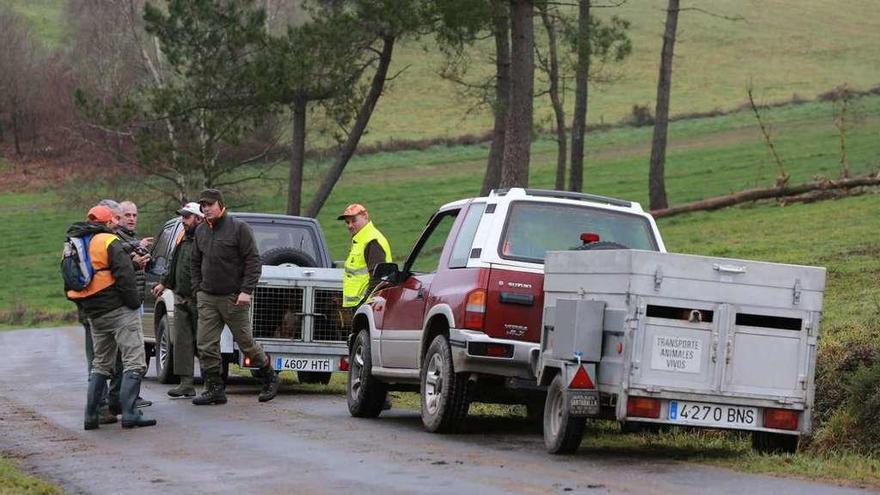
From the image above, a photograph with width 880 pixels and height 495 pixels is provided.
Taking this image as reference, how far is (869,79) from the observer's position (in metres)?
78.8

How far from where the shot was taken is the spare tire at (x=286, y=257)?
18.1 m

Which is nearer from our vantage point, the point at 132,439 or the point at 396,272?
the point at 132,439

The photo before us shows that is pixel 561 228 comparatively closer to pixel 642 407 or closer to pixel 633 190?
pixel 642 407

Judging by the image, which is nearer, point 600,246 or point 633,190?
point 600,246

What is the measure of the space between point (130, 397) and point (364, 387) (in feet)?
6.94

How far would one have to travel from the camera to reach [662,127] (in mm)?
46406

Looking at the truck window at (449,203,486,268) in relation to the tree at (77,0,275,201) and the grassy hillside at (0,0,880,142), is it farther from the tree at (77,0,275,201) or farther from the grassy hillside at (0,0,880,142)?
the grassy hillside at (0,0,880,142)

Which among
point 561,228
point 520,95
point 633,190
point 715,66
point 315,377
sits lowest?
point 315,377

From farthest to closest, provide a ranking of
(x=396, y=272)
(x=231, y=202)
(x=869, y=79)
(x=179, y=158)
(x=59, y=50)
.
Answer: (x=59, y=50)
(x=869, y=79)
(x=231, y=202)
(x=179, y=158)
(x=396, y=272)

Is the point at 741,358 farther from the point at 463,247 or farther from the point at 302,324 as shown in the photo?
the point at 302,324

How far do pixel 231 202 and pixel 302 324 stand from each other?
118ft

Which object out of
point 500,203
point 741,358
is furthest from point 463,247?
point 741,358

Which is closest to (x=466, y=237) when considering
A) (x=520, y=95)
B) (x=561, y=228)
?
(x=561, y=228)

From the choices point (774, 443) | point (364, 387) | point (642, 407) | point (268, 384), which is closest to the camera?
point (642, 407)
